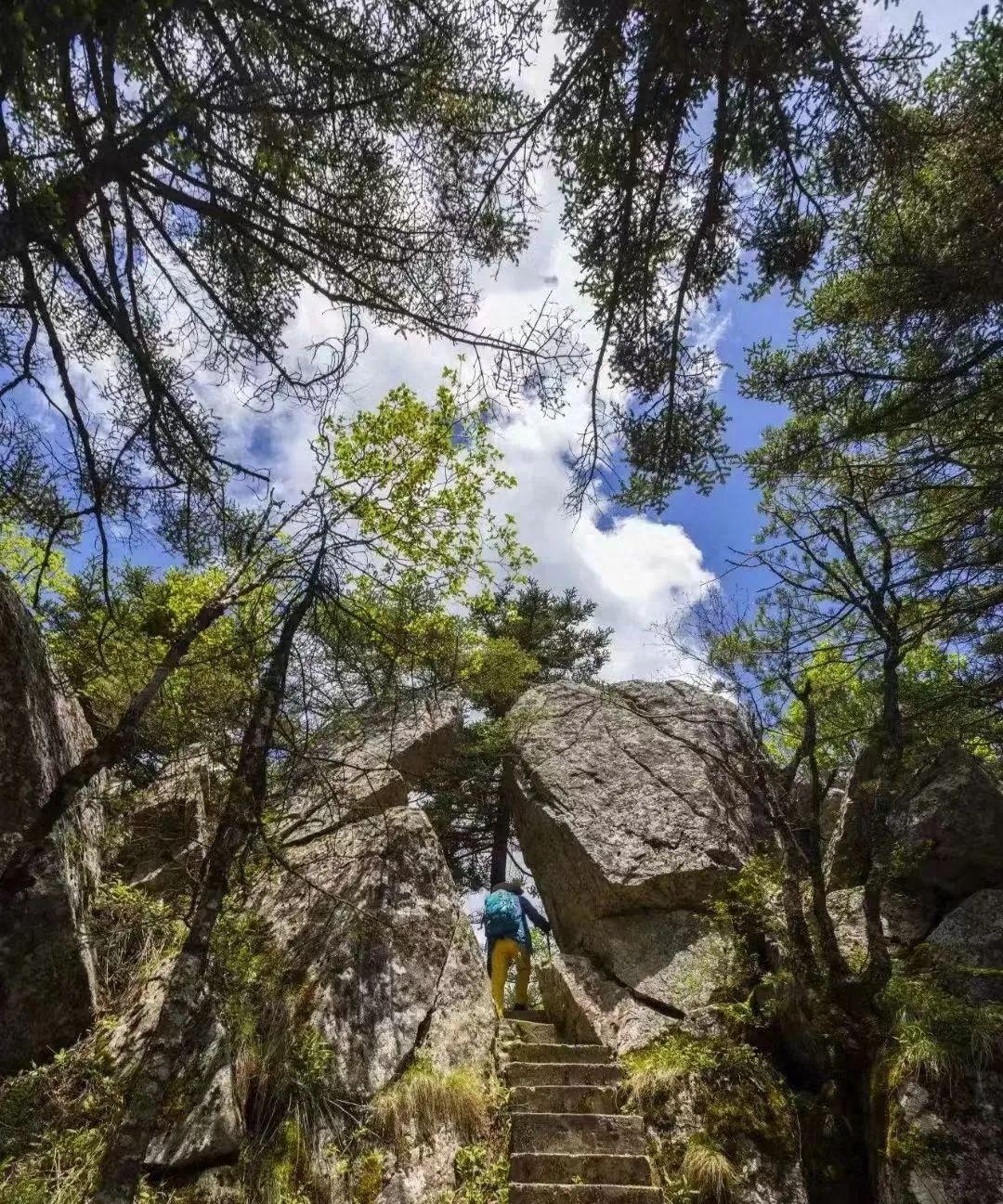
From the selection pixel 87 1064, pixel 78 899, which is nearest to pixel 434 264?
pixel 78 899

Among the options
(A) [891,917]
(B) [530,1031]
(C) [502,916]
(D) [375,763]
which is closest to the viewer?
(A) [891,917]

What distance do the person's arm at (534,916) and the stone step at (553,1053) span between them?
2.11 metres

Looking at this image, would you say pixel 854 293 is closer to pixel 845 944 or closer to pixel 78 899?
pixel 845 944

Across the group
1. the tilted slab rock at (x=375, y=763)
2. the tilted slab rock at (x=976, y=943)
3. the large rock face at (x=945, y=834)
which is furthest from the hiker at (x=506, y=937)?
the tilted slab rock at (x=976, y=943)

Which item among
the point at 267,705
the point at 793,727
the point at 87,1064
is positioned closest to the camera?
the point at 87,1064

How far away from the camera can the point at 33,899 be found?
16.9 feet

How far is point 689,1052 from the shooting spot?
21.0 feet

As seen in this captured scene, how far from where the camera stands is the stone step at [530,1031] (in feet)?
23.2

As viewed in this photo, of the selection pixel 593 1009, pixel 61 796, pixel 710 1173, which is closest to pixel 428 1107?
pixel 710 1173

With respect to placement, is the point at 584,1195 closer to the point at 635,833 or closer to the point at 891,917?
the point at 891,917

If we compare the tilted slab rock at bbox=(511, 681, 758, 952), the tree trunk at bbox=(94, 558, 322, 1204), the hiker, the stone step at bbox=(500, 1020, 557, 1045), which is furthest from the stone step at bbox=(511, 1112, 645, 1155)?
the tilted slab rock at bbox=(511, 681, 758, 952)

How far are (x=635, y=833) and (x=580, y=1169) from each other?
3913mm

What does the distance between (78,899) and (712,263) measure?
6.44m

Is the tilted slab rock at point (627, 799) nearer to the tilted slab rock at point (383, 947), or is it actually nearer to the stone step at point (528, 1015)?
the stone step at point (528, 1015)
